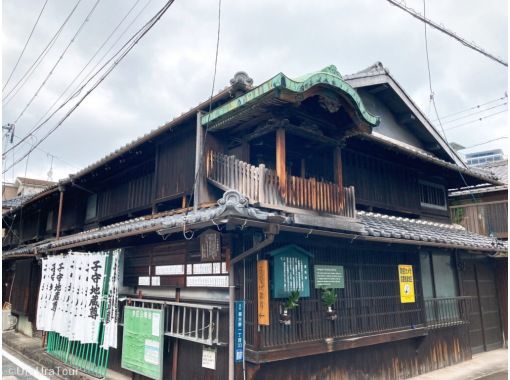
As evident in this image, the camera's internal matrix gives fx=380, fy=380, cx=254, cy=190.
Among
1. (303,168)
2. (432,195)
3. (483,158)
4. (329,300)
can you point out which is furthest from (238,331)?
(483,158)

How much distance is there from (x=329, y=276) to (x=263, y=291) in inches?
79.5

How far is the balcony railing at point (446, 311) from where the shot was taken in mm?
11078

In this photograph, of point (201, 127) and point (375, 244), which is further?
point (375, 244)

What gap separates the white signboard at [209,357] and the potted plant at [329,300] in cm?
249

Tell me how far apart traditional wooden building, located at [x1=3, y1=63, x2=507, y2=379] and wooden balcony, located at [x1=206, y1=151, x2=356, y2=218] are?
3 cm

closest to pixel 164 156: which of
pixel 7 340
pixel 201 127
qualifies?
pixel 201 127

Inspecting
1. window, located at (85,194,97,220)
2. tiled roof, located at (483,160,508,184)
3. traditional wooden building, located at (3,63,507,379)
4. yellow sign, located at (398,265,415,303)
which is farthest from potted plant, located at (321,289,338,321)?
tiled roof, located at (483,160,508,184)

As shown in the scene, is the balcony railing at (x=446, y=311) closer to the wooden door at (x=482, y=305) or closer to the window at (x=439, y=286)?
the window at (x=439, y=286)

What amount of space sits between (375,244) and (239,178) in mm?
4270

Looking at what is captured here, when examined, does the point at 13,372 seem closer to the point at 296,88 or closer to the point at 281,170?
the point at 281,170

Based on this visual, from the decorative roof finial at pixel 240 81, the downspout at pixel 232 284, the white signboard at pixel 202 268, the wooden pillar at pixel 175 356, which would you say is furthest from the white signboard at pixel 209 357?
the decorative roof finial at pixel 240 81

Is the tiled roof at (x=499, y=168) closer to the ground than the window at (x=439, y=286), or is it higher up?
higher up

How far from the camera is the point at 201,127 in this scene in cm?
844

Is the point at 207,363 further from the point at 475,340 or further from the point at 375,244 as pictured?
the point at 475,340
